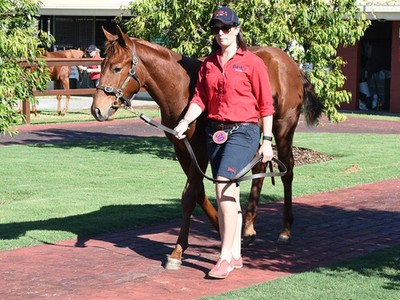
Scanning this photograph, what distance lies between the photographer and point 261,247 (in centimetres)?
853

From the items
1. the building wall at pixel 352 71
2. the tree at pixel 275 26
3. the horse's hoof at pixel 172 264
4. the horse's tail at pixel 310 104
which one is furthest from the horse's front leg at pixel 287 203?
the building wall at pixel 352 71

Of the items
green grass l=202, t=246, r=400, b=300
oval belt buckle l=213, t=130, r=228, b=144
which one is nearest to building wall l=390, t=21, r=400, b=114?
green grass l=202, t=246, r=400, b=300

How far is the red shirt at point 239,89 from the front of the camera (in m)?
7.15

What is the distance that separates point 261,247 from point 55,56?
17.8 m

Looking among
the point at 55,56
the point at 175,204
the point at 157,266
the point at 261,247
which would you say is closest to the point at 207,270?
the point at 157,266

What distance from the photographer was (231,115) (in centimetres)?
717

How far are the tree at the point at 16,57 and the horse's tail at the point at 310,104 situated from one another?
314 centimetres

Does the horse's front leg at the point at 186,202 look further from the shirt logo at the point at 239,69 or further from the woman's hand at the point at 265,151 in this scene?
the shirt logo at the point at 239,69

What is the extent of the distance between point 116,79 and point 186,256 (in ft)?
6.01

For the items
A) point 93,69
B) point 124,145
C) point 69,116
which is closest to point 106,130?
point 124,145

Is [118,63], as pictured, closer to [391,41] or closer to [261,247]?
[261,247]

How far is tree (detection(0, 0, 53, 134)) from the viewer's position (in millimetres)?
9641

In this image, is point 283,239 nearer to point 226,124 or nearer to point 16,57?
point 226,124

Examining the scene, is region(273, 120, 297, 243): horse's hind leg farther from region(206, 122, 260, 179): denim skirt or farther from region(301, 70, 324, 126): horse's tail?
region(206, 122, 260, 179): denim skirt
